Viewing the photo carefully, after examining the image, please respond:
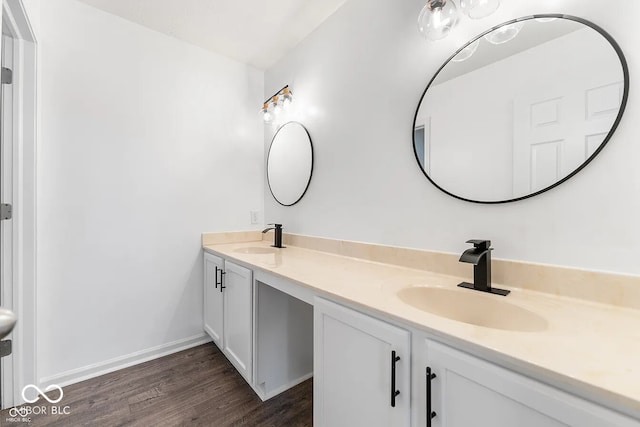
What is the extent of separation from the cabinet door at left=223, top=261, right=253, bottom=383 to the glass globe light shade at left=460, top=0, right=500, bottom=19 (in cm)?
161

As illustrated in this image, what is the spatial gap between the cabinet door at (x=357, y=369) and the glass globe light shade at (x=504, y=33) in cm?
120

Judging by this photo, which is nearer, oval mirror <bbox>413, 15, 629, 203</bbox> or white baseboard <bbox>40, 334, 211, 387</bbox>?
oval mirror <bbox>413, 15, 629, 203</bbox>

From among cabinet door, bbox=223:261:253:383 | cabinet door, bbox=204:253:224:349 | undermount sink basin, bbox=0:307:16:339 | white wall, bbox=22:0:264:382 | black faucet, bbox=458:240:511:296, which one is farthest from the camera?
cabinet door, bbox=204:253:224:349

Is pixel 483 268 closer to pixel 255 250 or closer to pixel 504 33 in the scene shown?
pixel 504 33

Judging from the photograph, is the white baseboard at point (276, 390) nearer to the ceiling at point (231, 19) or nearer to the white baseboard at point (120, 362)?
the white baseboard at point (120, 362)

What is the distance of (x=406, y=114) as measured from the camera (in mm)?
1425

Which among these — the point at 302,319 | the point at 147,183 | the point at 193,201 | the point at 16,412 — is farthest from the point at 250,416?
the point at 147,183

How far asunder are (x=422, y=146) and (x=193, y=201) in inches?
70.6

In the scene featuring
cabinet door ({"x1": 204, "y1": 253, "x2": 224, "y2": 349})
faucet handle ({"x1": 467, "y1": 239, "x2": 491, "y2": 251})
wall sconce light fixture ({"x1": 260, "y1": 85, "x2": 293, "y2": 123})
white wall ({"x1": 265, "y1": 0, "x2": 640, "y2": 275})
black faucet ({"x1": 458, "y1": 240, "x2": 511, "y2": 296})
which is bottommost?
cabinet door ({"x1": 204, "y1": 253, "x2": 224, "y2": 349})

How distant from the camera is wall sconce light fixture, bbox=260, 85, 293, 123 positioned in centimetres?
215

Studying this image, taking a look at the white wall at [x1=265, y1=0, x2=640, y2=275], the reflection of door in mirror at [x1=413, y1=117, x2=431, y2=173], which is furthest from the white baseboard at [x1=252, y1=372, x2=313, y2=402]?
the reflection of door in mirror at [x1=413, y1=117, x2=431, y2=173]

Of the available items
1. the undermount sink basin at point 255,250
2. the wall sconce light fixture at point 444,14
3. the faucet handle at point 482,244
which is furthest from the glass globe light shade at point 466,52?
the undermount sink basin at point 255,250

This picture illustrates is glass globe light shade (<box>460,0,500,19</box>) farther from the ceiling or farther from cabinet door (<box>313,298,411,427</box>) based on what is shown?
cabinet door (<box>313,298,411,427</box>)

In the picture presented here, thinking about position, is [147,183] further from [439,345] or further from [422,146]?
A: [439,345]
